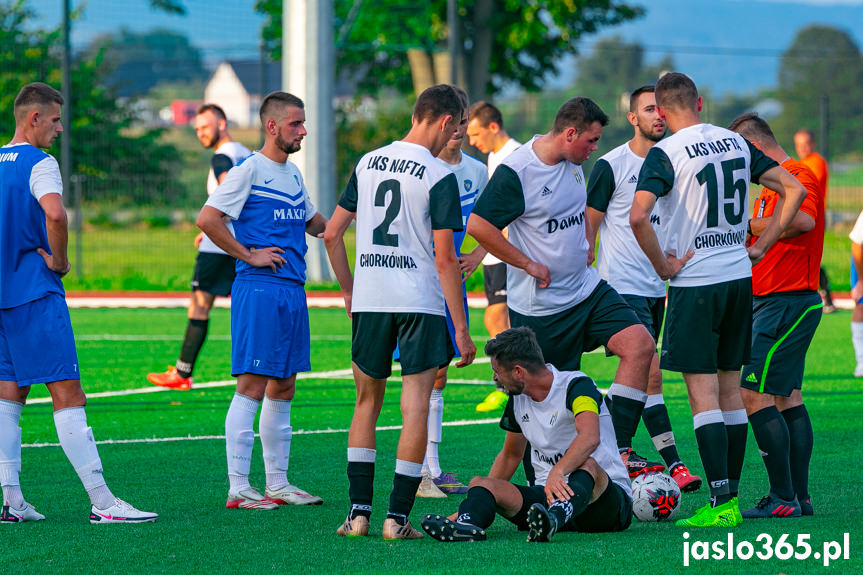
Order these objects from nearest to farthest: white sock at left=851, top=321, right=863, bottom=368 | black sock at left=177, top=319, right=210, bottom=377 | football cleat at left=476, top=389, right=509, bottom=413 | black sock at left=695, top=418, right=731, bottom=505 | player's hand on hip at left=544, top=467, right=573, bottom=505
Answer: player's hand on hip at left=544, top=467, right=573, bottom=505
black sock at left=695, top=418, right=731, bottom=505
football cleat at left=476, top=389, right=509, bottom=413
black sock at left=177, top=319, right=210, bottom=377
white sock at left=851, top=321, right=863, bottom=368

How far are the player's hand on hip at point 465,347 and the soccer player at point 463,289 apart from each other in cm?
29

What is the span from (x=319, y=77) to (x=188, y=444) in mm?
14299

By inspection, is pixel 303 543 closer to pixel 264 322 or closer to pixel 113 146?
pixel 264 322

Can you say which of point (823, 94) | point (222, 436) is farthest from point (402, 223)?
point (823, 94)

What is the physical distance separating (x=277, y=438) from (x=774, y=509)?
2.77 m

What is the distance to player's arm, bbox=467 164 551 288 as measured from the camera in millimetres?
6531

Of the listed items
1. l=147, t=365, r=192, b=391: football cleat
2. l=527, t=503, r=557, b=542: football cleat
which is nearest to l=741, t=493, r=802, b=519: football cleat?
l=527, t=503, r=557, b=542: football cleat

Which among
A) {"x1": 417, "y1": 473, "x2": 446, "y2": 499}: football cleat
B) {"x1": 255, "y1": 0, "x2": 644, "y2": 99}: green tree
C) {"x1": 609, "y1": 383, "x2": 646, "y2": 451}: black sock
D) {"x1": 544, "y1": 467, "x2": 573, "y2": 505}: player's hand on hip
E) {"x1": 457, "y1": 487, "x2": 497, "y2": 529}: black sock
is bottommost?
{"x1": 417, "y1": 473, "x2": 446, "y2": 499}: football cleat

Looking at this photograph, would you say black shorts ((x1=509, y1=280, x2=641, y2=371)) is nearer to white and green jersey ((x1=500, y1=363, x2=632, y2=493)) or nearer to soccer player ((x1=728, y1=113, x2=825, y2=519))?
white and green jersey ((x1=500, y1=363, x2=632, y2=493))

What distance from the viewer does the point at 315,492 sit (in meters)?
7.37

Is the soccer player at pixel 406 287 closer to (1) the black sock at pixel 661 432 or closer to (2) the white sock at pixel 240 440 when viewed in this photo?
(2) the white sock at pixel 240 440

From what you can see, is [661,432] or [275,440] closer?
[275,440]

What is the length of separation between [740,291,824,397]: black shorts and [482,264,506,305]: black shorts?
3.82 meters

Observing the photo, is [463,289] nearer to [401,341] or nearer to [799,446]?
[401,341]
